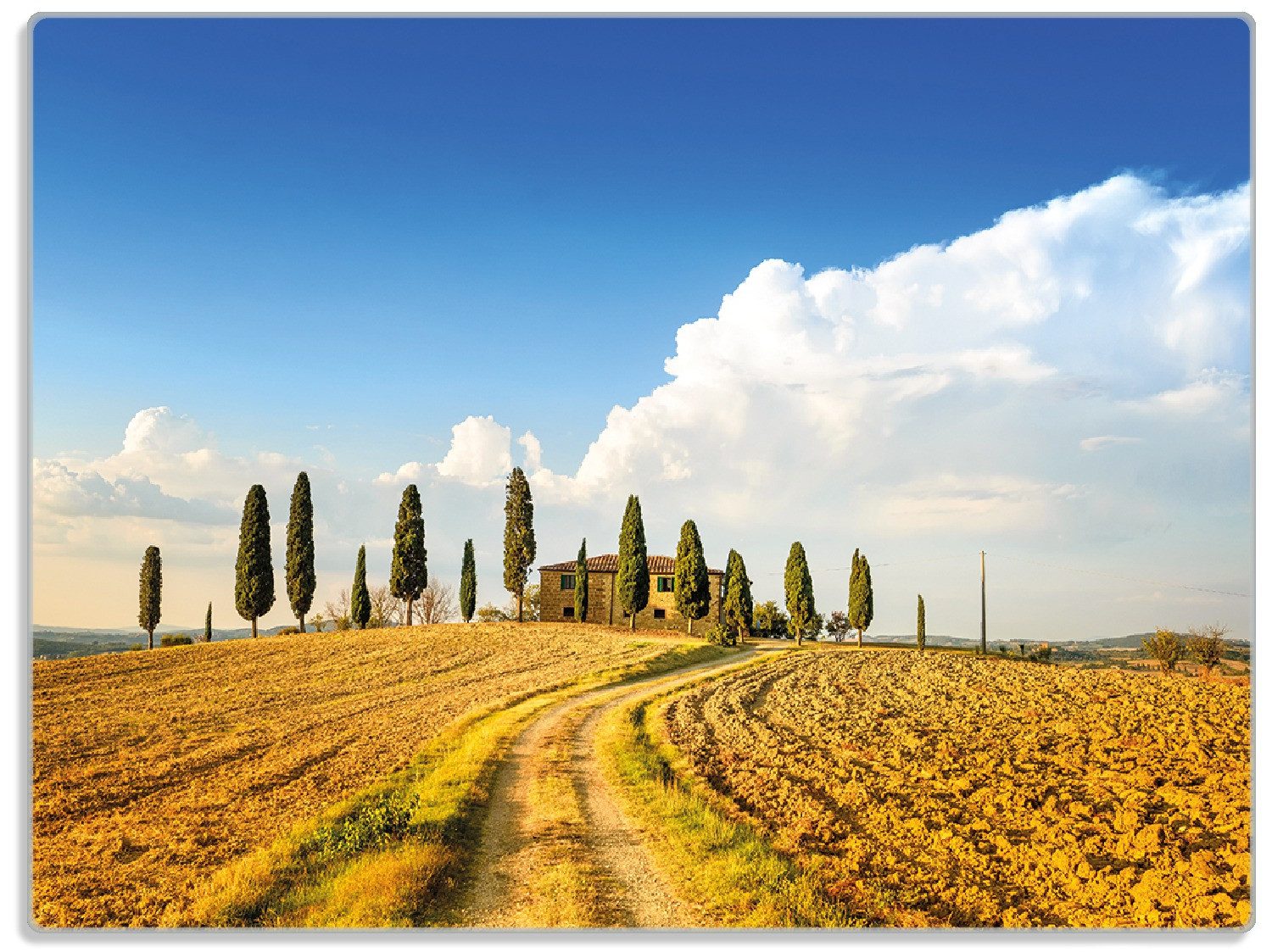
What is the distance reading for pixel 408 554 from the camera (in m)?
47.8

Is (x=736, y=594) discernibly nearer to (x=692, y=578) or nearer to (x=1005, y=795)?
(x=692, y=578)

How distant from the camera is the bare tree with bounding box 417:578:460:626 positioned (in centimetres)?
6438

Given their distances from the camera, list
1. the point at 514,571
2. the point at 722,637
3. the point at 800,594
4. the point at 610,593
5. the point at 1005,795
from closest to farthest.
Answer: the point at 1005,795 → the point at 722,637 → the point at 800,594 → the point at 514,571 → the point at 610,593

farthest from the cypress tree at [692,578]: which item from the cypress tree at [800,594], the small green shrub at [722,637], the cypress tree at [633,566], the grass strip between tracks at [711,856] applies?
the grass strip between tracks at [711,856]

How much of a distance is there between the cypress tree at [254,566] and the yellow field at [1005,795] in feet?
95.3

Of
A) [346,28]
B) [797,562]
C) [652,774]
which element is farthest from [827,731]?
[797,562]

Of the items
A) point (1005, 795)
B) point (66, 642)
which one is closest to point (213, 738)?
point (66, 642)

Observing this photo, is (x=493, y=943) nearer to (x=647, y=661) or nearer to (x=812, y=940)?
(x=812, y=940)

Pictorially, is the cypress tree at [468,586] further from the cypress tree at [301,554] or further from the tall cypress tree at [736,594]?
the tall cypress tree at [736,594]

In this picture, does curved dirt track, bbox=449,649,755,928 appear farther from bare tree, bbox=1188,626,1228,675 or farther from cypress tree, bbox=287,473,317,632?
cypress tree, bbox=287,473,317,632

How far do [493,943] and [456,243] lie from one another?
8342mm

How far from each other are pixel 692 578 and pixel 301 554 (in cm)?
2363

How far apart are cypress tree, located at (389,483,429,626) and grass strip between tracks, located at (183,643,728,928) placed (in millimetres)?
35645
